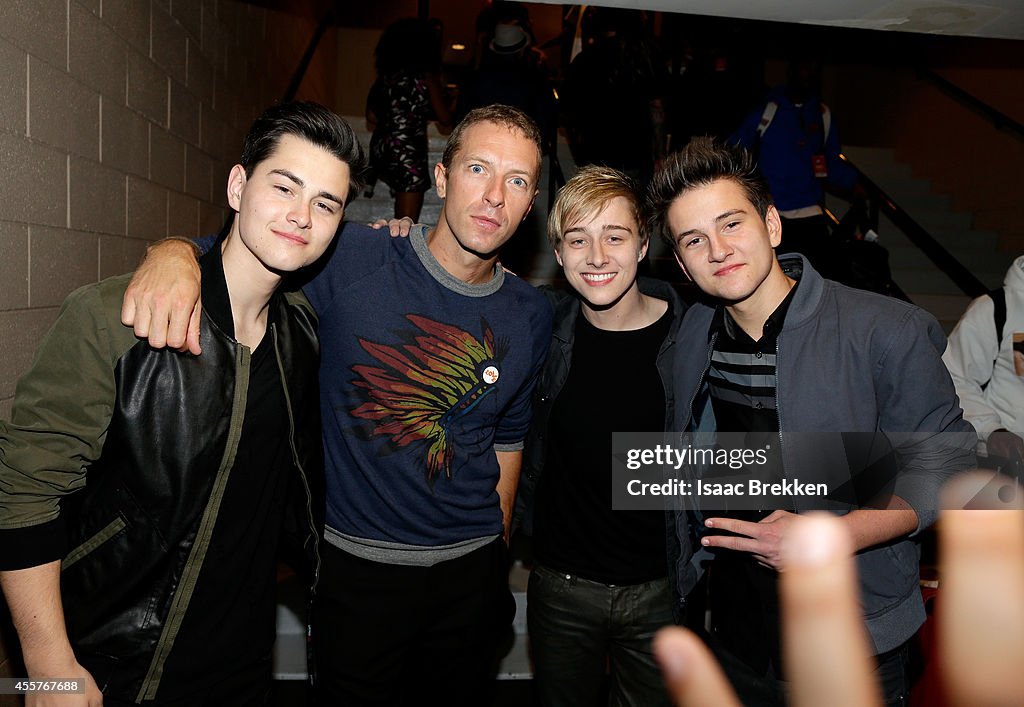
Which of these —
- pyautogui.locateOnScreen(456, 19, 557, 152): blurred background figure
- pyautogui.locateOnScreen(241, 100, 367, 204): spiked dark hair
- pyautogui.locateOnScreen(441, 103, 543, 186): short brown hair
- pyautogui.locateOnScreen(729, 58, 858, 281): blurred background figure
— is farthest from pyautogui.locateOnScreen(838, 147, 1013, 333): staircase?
pyautogui.locateOnScreen(241, 100, 367, 204): spiked dark hair

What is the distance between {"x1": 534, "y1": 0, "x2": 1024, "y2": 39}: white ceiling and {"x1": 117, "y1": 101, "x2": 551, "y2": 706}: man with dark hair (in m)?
1.58

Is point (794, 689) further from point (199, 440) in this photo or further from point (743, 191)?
point (743, 191)

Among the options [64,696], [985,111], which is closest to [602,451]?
[64,696]

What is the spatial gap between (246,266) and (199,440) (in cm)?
42

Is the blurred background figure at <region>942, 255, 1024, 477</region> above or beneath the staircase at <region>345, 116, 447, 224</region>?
beneath

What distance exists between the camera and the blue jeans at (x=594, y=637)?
81.2 inches

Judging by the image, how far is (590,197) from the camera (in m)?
2.07

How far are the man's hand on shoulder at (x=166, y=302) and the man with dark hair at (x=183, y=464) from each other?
1.5 inches

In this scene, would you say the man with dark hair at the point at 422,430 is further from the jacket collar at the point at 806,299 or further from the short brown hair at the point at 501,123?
the jacket collar at the point at 806,299

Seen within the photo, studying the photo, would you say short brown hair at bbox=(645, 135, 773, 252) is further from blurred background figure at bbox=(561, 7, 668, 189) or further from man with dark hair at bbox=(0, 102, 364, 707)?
blurred background figure at bbox=(561, 7, 668, 189)

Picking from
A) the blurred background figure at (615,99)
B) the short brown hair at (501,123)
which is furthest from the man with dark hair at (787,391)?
the blurred background figure at (615,99)

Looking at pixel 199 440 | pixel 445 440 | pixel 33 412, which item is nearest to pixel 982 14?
pixel 445 440

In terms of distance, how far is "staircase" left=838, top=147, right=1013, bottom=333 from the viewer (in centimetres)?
484

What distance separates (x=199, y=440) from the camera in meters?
1.42
